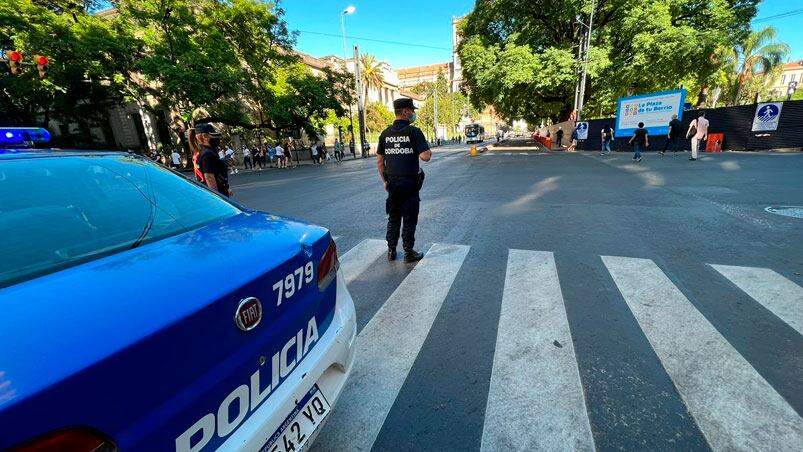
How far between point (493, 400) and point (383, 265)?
239cm

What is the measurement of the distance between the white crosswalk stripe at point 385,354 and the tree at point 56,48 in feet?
69.0

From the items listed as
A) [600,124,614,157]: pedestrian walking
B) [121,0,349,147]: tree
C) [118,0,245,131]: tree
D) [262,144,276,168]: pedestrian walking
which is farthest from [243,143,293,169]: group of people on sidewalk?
[600,124,614,157]: pedestrian walking

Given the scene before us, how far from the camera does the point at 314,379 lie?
5.22 ft

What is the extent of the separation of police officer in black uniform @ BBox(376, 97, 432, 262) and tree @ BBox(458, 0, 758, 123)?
19.2 meters

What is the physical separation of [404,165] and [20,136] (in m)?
3.13

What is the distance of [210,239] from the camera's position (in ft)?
5.59

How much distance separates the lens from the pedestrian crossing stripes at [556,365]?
189 centimetres

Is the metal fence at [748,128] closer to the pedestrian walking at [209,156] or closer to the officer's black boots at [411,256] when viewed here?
the officer's black boots at [411,256]

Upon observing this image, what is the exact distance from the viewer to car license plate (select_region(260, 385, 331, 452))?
54.9 inches

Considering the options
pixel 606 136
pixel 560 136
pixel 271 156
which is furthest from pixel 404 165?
pixel 560 136

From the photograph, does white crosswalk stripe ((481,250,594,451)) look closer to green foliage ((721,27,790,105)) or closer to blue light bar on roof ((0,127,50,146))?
blue light bar on roof ((0,127,50,146))

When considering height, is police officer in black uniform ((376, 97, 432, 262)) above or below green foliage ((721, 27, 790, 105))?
below

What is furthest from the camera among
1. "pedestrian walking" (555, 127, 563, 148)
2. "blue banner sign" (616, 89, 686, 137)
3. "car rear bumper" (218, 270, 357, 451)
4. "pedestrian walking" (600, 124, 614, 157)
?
"pedestrian walking" (555, 127, 563, 148)

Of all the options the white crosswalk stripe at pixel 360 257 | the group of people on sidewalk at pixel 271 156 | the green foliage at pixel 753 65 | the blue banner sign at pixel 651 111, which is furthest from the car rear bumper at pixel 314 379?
the green foliage at pixel 753 65
